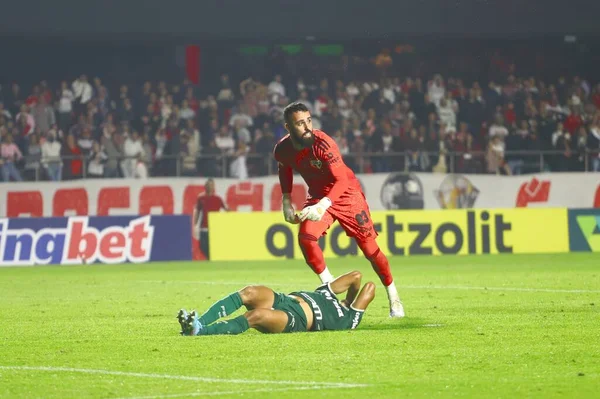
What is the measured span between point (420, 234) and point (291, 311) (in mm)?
17471

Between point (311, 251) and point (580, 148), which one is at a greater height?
point (580, 148)

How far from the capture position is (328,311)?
1131cm

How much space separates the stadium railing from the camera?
3039 centimetres

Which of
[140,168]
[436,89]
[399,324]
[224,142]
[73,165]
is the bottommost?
[399,324]

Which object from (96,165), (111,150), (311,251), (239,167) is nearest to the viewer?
(311,251)

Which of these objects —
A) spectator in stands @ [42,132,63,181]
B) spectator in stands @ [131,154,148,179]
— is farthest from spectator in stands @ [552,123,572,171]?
spectator in stands @ [42,132,63,181]

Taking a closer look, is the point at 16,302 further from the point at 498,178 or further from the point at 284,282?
the point at 498,178

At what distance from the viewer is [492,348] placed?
10.1m

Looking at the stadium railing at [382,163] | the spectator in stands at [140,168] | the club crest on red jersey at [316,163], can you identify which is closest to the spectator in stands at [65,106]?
the stadium railing at [382,163]

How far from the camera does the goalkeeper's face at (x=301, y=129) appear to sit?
1266 centimetres

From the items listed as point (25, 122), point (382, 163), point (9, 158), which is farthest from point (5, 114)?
point (382, 163)

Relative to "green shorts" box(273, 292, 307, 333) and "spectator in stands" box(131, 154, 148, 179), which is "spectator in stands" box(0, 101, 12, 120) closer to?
"spectator in stands" box(131, 154, 148, 179)

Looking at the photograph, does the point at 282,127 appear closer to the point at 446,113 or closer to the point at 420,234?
the point at 446,113

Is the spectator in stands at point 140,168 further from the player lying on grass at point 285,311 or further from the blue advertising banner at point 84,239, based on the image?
the player lying on grass at point 285,311
